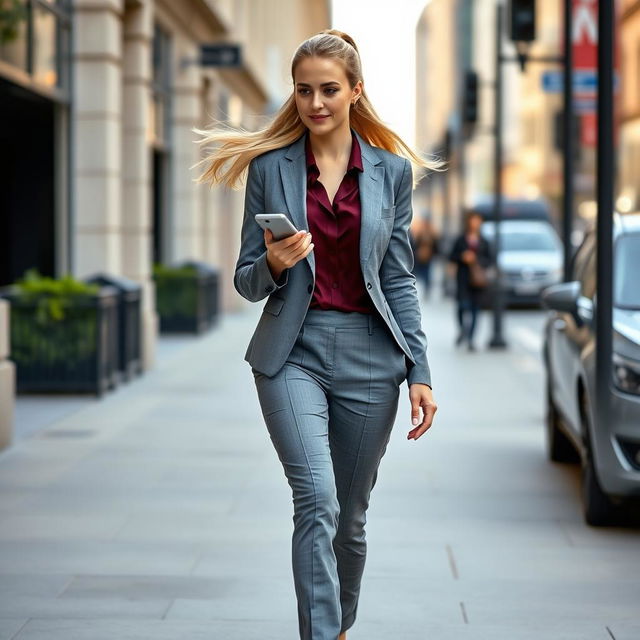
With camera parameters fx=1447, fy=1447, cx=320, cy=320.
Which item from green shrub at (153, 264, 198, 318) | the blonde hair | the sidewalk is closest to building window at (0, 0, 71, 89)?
the sidewalk

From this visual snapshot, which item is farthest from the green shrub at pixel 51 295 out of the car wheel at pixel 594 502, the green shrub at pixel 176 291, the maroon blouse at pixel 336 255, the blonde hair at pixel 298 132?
the maroon blouse at pixel 336 255

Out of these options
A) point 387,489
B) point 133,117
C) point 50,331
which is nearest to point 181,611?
→ point 387,489

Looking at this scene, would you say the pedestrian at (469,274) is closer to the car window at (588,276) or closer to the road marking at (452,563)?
the car window at (588,276)

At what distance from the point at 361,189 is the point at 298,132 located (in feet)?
1.00

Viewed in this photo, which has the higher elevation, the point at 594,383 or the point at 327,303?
the point at 327,303

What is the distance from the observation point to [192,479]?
858 centimetres

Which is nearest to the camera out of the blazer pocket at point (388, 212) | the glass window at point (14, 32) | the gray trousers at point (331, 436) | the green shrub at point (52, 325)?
the gray trousers at point (331, 436)

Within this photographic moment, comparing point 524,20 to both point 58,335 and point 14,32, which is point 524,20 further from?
point 58,335

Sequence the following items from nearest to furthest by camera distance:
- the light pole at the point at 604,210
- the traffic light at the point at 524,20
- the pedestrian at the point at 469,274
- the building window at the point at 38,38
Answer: the light pole at the point at 604,210
the building window at the point at 38,38
the traffic light at the point at 524,20
the pedestrian at the point at 469,274

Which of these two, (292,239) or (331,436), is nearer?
(292,239)

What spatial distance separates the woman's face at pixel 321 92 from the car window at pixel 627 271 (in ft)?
13.1

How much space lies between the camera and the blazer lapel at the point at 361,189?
163 inches

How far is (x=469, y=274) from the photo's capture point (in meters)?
19.6

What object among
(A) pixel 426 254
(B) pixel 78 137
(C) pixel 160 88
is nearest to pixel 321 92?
(B) pixel 78 137
